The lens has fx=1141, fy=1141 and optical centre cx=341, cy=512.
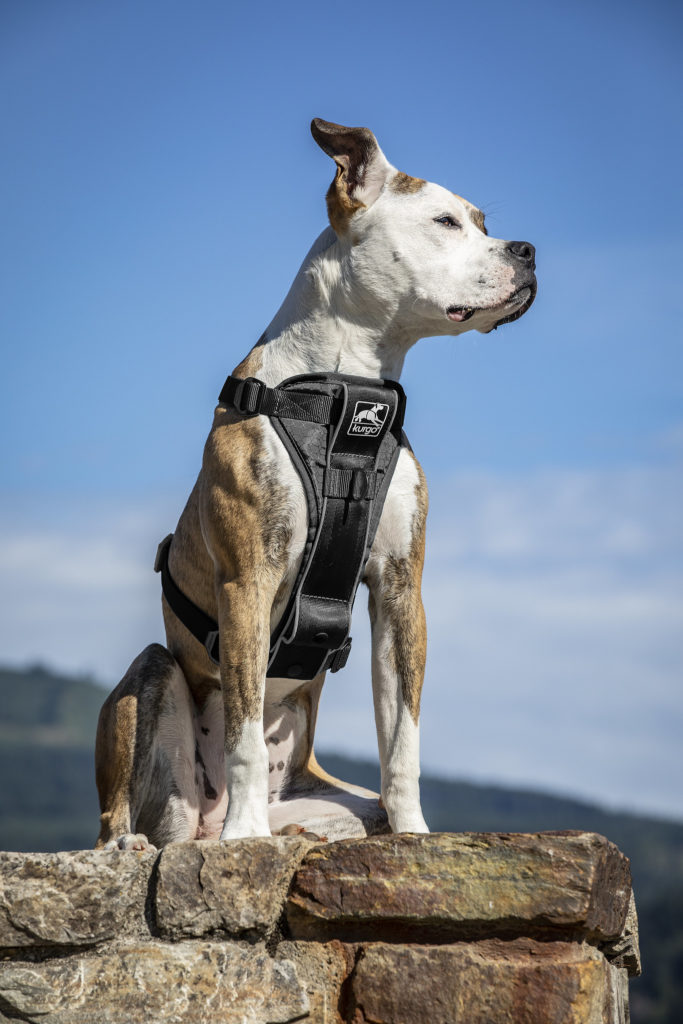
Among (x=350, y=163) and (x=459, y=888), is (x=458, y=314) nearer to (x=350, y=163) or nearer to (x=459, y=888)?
(x=350, y=163)

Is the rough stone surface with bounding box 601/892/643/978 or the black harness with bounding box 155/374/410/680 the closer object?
the rough stone surface with bounding box 601/892/643/978

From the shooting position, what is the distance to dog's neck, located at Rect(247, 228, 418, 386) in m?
4.90

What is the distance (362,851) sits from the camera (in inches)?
150

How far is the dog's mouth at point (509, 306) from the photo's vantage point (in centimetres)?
486

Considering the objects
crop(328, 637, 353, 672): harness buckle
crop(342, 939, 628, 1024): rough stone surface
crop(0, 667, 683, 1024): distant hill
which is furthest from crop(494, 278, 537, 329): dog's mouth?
crop(0, 667, 683, 1024): distant hill

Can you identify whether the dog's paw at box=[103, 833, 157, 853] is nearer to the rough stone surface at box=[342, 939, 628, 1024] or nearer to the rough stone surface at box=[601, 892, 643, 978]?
the rough stone surface at box=[342, 939, 628, 1024]

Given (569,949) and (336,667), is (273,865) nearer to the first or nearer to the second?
(569,949)

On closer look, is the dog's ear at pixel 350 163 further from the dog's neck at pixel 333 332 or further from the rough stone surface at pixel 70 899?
the rough stone surface at pixel 70 899

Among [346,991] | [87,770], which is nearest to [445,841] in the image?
[346,991]

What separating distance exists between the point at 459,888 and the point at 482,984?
0.29 m

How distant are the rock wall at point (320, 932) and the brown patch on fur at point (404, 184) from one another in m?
2.76

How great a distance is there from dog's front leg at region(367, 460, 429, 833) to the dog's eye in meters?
1.07

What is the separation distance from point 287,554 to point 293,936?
1.50m

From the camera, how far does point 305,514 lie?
15.3ft
